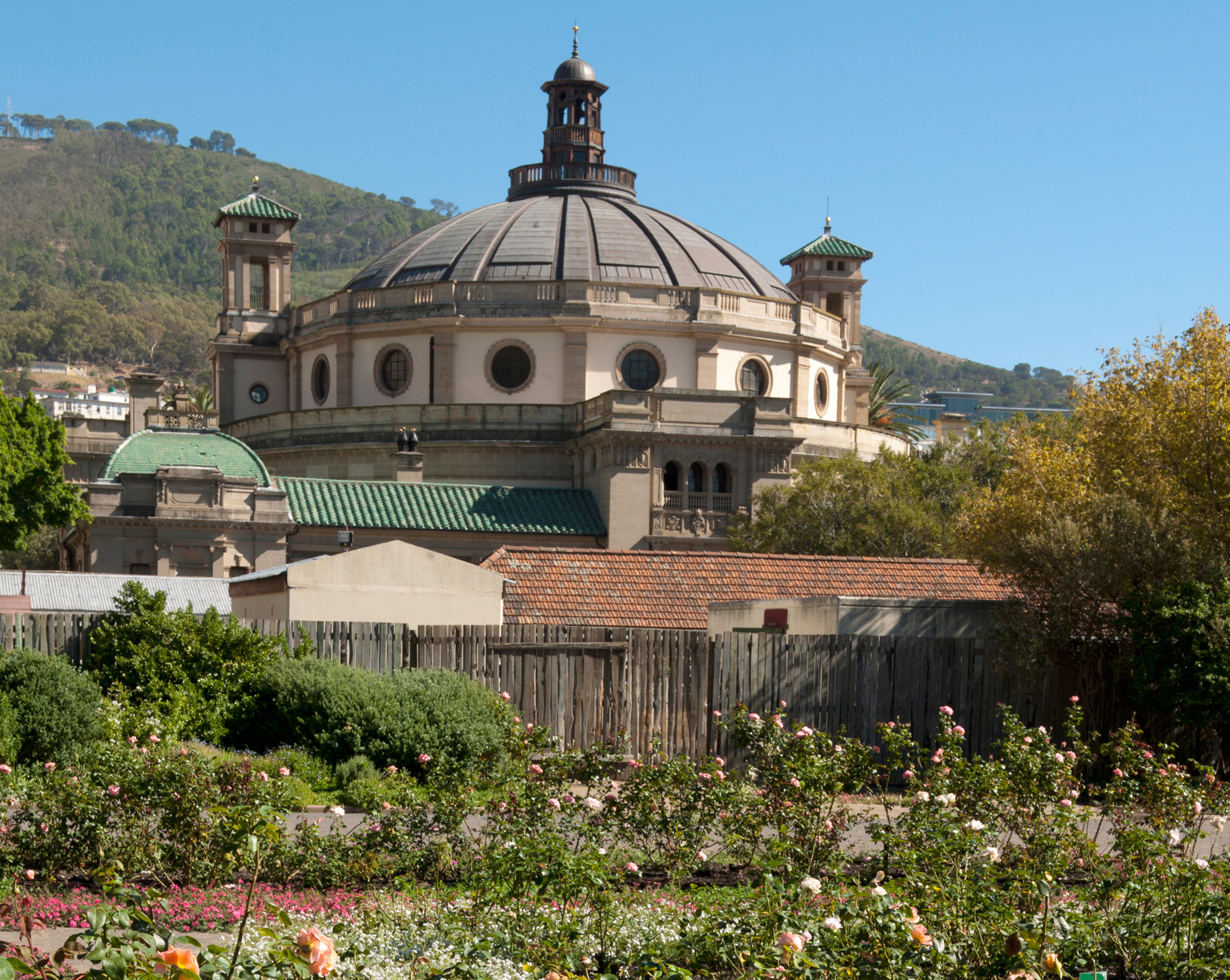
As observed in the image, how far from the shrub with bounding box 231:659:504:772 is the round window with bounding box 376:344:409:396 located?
3865cm

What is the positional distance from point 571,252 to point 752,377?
8466mm

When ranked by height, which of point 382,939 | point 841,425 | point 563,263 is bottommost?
point 382,939

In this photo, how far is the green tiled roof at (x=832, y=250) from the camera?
6800 cm

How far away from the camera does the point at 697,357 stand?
54.3 metres

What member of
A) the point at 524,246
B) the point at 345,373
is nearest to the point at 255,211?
the point at 345,373

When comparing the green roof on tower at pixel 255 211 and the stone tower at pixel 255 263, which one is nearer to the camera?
the stone tower at pixel 255 263

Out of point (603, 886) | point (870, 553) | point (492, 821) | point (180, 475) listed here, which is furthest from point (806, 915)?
point (180, 475)

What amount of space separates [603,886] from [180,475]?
36442mm

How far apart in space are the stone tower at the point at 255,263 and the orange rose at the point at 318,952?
59.4m

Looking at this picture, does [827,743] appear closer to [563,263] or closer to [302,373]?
[563,263]

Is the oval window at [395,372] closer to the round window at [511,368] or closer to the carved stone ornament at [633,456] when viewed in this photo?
the round window at [511,368]

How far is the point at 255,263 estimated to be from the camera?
64500 millimetres

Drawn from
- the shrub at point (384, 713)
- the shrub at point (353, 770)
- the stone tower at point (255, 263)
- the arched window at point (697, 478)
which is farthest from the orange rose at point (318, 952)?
the stone tower at point (255, 263)

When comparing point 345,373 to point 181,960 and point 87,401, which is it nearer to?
point 181,960
